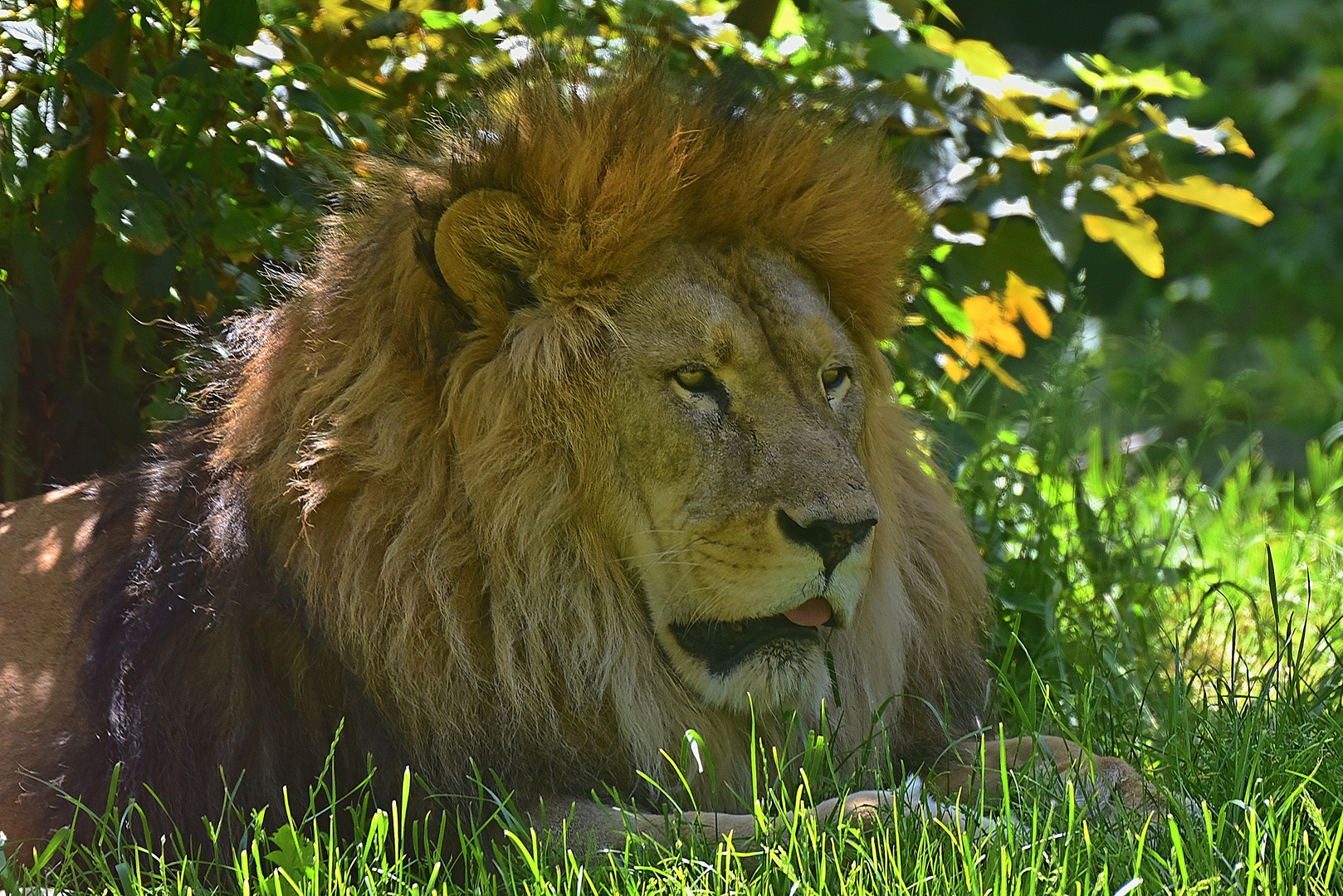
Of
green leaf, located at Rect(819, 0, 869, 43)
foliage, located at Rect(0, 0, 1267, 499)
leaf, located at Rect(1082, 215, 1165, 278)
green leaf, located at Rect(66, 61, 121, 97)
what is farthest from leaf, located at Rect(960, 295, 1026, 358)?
green leaf, located at Rect(66, 61, 121, 97)

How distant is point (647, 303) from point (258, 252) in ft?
5.00

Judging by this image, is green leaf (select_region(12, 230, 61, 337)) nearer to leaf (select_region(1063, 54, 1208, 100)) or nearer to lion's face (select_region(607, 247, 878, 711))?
lion's face (select_region(607, 247, 878, 711))

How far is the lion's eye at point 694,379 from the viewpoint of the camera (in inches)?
96.7

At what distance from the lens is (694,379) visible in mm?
2457

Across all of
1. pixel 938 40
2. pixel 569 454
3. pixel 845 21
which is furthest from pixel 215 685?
pixel 938 40

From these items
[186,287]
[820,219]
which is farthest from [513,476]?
[186,287]

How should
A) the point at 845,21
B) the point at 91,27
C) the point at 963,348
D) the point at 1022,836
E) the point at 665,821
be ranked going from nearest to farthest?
the point at 1022,836, the point at 665,821, the point at 91,27, the point at 845,21, the point at 963,348

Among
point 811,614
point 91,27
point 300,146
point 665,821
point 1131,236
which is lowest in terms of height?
point 665,821

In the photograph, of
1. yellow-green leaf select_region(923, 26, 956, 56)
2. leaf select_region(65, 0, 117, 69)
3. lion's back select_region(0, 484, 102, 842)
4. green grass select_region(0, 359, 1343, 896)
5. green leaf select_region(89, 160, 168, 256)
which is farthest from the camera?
yellow-green leaf select_region(923, 26, 956, 56)

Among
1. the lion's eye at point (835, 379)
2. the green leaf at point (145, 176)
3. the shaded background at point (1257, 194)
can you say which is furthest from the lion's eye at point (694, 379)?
the shaded background at point (1257, 194)

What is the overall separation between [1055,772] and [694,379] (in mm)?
848

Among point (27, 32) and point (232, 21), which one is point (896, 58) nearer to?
point (232, 21)

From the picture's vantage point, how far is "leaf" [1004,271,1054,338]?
12.2ft

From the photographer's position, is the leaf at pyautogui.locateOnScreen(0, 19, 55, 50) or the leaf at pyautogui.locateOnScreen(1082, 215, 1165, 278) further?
the leaf at pyautogui.locateOnScreen(1082, 215, 1165, 278)
